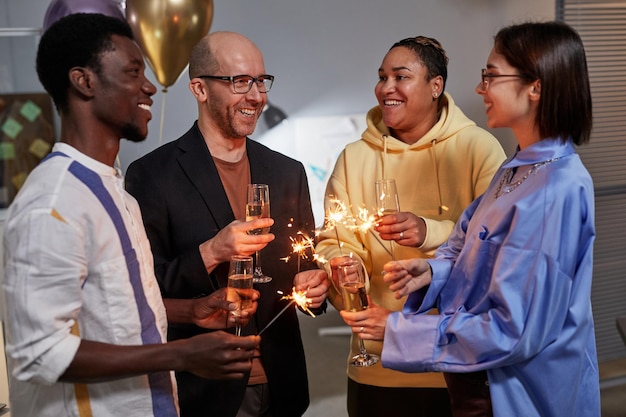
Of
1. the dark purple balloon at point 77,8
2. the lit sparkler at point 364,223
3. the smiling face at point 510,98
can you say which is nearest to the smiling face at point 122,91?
the smiling face at point 510,98

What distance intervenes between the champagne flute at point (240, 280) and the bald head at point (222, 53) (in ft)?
2.76

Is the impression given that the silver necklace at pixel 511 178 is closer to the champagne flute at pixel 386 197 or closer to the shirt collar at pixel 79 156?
the champagne flute at pixel 386 197

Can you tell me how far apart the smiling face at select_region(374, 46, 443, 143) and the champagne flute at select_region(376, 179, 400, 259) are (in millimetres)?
460

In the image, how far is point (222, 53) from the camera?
89.4 inches

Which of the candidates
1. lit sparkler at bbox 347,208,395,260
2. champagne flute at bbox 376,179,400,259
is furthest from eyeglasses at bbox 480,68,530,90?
lit sparkler at bbox 347,208,395,260

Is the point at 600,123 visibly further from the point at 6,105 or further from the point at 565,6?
the point at 6,105

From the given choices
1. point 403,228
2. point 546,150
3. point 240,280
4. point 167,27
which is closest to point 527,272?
point 546,150

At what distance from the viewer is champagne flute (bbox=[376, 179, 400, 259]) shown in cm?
207

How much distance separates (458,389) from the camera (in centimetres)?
179

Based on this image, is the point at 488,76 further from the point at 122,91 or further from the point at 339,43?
the point at 339,43

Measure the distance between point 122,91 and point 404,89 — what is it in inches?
49.1

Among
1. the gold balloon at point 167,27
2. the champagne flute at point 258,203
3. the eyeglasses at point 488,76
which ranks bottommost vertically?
the champagne flute at point 258,203

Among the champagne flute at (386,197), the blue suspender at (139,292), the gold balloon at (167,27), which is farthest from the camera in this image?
the gold balloon at (167,27)

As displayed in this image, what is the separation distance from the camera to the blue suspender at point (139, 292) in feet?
4.56
